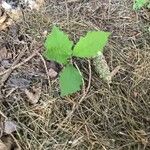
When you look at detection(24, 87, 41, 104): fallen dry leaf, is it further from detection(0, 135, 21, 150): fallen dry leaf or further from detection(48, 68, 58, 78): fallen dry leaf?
detection(0, 135, 21, 150): fallen dry leaf

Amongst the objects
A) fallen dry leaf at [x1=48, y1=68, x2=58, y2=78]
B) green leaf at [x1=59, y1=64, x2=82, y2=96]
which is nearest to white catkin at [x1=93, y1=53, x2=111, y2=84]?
green leaf at [x1=59, y1=64, x2=82, y2=96]

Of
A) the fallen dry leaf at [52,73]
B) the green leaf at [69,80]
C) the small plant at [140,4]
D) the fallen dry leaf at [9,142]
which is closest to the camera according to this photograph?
the fallen dry leaf at [9,142]

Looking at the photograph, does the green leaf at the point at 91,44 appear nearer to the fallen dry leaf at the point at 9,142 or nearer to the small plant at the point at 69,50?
the small plant at the point at 69,50

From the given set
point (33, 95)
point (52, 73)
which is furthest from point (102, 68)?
point (33, 95)

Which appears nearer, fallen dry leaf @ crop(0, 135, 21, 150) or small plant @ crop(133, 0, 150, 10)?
fallen dry leaf @ crop(0, 135, 21, 150)

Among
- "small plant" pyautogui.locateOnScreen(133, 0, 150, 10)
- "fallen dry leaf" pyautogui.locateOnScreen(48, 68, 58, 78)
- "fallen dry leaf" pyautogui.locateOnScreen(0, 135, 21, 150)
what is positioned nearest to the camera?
"fallen dry leaf" pyautogui.locateOnScreen(0, 135, 21, 150)

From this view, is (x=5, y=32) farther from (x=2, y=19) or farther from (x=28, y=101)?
(x=28, y=101)

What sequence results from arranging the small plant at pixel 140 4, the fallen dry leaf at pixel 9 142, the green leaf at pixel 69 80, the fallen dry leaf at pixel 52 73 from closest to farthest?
the fallen dry leaf at pixel 9 142, the green leaf at pixel 69 80, the fallen dry leaf at pixel 52 73, the small plant at pixel 140 4

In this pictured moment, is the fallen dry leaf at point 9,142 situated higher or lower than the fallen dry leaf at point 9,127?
lower

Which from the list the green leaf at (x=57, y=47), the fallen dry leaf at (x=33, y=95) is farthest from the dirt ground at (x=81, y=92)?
the green leaf at (x=57, y=47)
